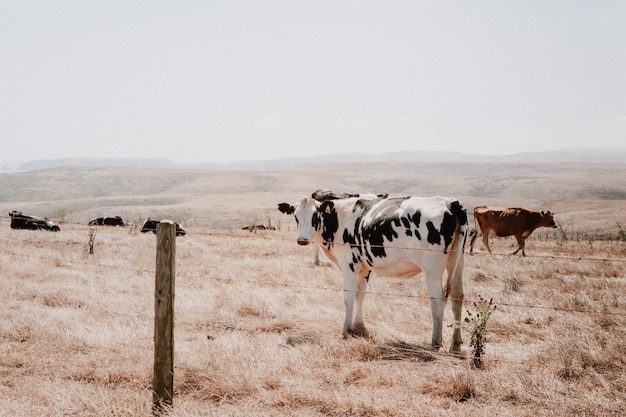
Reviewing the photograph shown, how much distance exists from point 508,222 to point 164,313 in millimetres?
15970

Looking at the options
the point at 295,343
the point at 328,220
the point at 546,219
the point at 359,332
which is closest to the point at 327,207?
the point at 328,220

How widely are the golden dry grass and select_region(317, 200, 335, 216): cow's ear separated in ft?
4.98

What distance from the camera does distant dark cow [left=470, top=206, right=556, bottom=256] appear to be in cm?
1764

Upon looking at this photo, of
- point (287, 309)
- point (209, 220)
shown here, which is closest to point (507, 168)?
point (209, 220)

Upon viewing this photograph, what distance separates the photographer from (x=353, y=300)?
24.3 feet

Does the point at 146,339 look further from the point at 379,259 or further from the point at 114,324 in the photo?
the point at 379,259

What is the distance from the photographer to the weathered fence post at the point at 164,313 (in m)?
4.21

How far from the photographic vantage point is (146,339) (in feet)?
21.4

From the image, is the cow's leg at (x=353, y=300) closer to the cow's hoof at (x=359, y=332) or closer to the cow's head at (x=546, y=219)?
the cow's hoof at (x=359, y=332)

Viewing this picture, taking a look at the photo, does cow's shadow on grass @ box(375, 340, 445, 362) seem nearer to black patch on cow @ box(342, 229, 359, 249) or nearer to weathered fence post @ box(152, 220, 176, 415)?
black patch on cow @ box(342, 229, 359, 249)

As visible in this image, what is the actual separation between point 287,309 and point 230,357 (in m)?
2.72

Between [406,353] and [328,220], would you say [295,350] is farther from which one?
[328,220]

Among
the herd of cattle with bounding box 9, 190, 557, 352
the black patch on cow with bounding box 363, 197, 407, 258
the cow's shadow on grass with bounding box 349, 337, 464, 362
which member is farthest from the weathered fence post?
the black patch on cow with bounding box 363, 197, 407, 258

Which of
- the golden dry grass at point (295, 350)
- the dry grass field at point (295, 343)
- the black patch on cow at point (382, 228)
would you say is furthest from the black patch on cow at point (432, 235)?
the dry grass field at point (295, 343)
